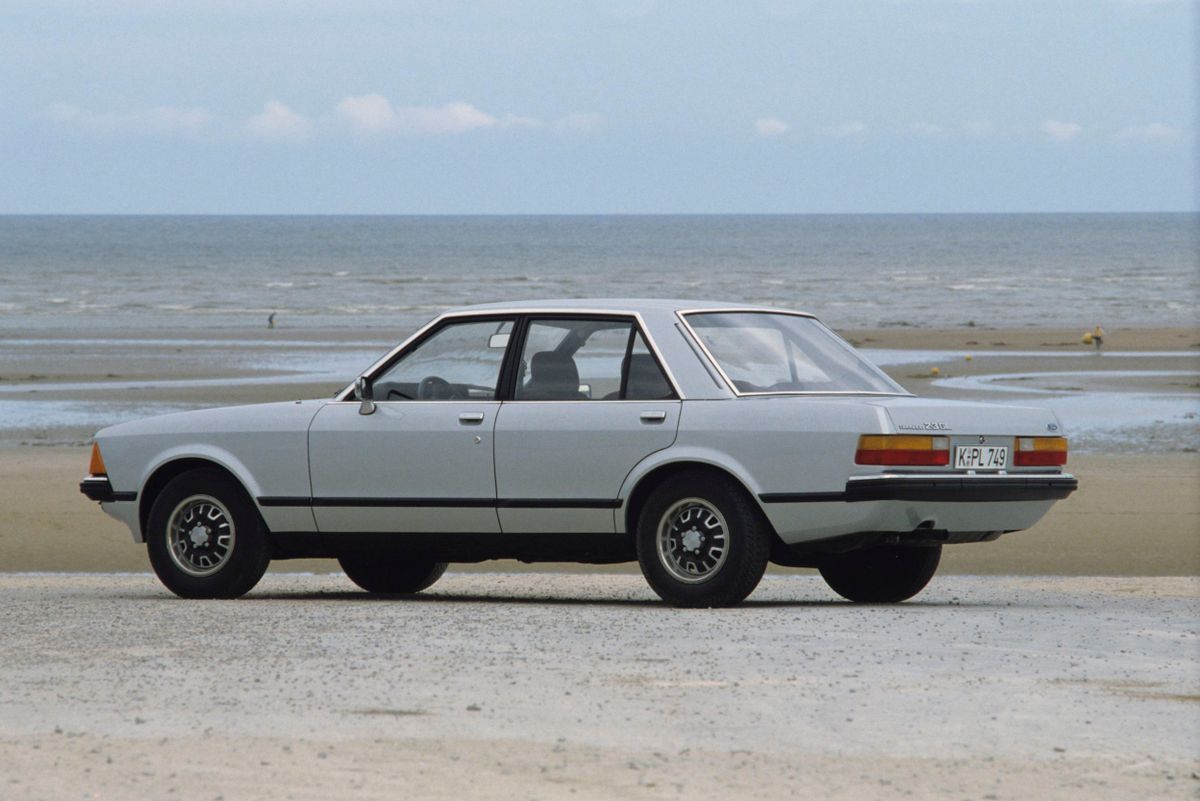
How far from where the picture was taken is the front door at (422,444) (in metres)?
10.5

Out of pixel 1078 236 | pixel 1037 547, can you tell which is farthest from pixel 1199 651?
pixel 1078 236

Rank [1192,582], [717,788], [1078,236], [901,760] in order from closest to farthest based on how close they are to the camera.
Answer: [717,788] < [901,760] < [1192,582] < [1078,236]

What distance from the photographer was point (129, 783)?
20.2 feet

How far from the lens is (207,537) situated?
11102mm

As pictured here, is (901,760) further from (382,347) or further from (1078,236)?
(1078,236)

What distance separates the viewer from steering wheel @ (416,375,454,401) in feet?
35.3

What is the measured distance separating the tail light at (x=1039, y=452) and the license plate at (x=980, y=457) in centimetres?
10

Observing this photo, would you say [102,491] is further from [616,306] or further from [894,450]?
[894,450]

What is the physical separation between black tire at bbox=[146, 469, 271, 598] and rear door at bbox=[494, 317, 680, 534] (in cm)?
144

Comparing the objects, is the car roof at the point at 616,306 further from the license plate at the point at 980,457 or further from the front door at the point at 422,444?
the license plate at the point at 980,457

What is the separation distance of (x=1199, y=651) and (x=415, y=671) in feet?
10.7

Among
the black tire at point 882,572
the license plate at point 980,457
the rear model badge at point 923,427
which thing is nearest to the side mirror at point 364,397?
the black tire at point 882,572

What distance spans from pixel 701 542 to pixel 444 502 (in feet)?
4.45

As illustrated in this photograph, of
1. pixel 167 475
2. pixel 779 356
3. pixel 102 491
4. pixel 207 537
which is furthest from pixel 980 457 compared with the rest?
pixel 102 491
